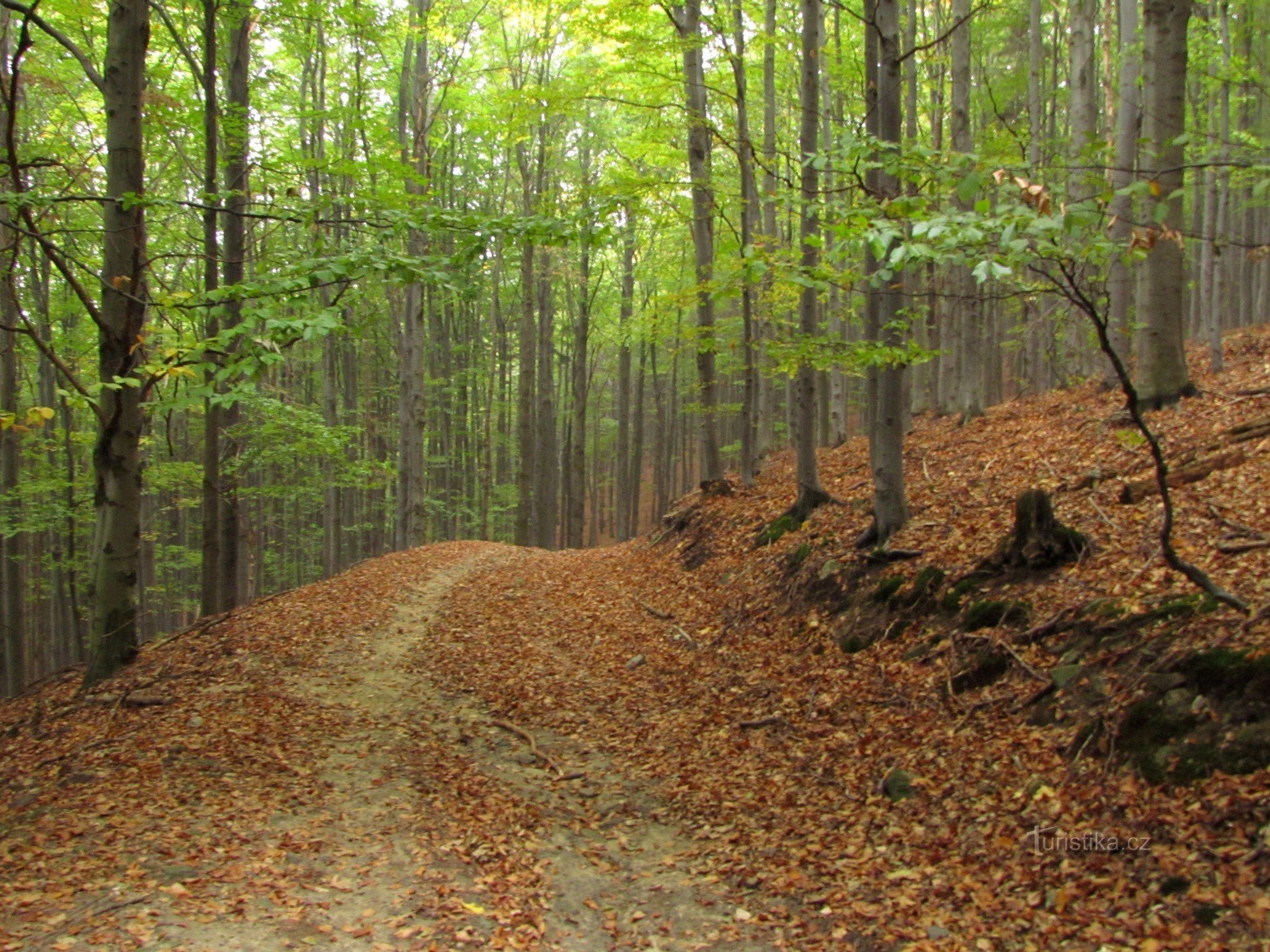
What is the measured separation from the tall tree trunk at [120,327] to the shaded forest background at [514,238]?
32 mm

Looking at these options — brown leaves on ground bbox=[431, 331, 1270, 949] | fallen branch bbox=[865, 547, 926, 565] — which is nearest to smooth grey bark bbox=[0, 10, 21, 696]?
brown leaves on ground bbox=[431, 331, 1270, 949]

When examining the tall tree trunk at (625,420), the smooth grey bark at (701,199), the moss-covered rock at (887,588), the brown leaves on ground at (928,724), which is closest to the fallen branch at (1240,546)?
the brown leaves on ground at (928,724)

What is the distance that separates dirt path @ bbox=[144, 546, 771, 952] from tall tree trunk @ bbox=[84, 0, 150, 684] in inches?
85.6

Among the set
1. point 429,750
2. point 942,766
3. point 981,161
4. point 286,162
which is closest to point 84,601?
point 286,162

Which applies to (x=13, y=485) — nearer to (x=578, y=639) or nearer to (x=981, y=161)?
(x=578, y=639)

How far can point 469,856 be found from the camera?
483 centimetres

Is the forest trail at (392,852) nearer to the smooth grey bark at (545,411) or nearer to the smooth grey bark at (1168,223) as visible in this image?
the smooth grey bark at (1168,223)

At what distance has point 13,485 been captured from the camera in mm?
12820

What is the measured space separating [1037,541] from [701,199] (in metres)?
9.25

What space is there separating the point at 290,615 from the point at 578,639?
3759 mm

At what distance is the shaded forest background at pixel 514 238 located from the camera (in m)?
5.41

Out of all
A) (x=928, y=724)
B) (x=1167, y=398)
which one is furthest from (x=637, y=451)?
(x=928, y=724)

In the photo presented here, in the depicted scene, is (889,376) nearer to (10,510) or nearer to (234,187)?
(234,187)

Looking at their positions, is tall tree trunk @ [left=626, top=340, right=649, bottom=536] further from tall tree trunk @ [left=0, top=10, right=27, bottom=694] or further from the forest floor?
the forest floor
